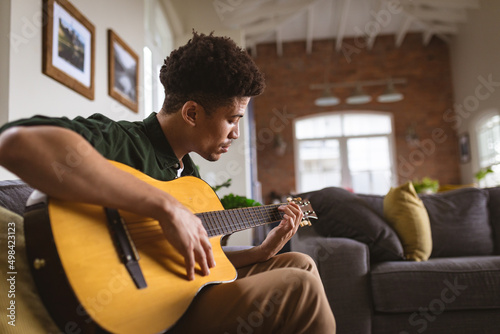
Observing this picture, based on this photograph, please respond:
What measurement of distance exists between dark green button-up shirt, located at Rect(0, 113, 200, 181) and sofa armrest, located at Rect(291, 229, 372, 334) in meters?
1.07

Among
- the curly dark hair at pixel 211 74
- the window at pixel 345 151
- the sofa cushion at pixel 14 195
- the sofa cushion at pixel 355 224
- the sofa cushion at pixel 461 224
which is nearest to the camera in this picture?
the sofa cushion at pixel 14 195

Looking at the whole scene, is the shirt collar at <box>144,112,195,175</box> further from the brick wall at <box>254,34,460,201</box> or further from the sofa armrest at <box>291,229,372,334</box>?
the brick wall at <box>254,34,460,201</box>

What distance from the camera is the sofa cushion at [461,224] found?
2.50 meters

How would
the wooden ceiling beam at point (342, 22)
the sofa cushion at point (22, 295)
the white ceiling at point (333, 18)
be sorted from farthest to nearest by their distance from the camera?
1. the wooden ceiling beam at point (342, 22)
2. the white ceiling at point (333, 18)
3. the sofa cushion at point (22, 295)

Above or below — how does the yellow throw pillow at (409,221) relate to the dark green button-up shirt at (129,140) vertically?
below

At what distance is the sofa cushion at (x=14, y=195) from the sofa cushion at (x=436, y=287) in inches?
→ 60.8

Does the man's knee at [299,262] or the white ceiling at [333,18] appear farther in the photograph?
the white ceiling at [333,18]

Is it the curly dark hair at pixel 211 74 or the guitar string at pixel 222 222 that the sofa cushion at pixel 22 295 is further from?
the curly dark hair at pixel 211 74

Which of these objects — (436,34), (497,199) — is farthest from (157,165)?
(436,34)

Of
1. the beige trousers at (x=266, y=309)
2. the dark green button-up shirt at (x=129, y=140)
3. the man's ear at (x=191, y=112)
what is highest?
the man's ear at (x=191, y=112)

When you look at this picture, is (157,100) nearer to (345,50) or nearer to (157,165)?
(157,165)

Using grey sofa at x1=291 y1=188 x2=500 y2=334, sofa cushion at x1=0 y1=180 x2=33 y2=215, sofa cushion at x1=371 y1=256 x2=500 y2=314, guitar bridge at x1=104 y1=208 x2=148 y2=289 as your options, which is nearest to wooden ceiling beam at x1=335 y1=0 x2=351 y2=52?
grey sofa at x1=291 y1=188 x2=500 y2=334

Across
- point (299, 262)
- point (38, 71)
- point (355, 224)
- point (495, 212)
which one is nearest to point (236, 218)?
point (299, 262)

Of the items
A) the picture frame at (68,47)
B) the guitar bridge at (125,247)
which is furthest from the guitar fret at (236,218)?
the picture frame at (68,47)
